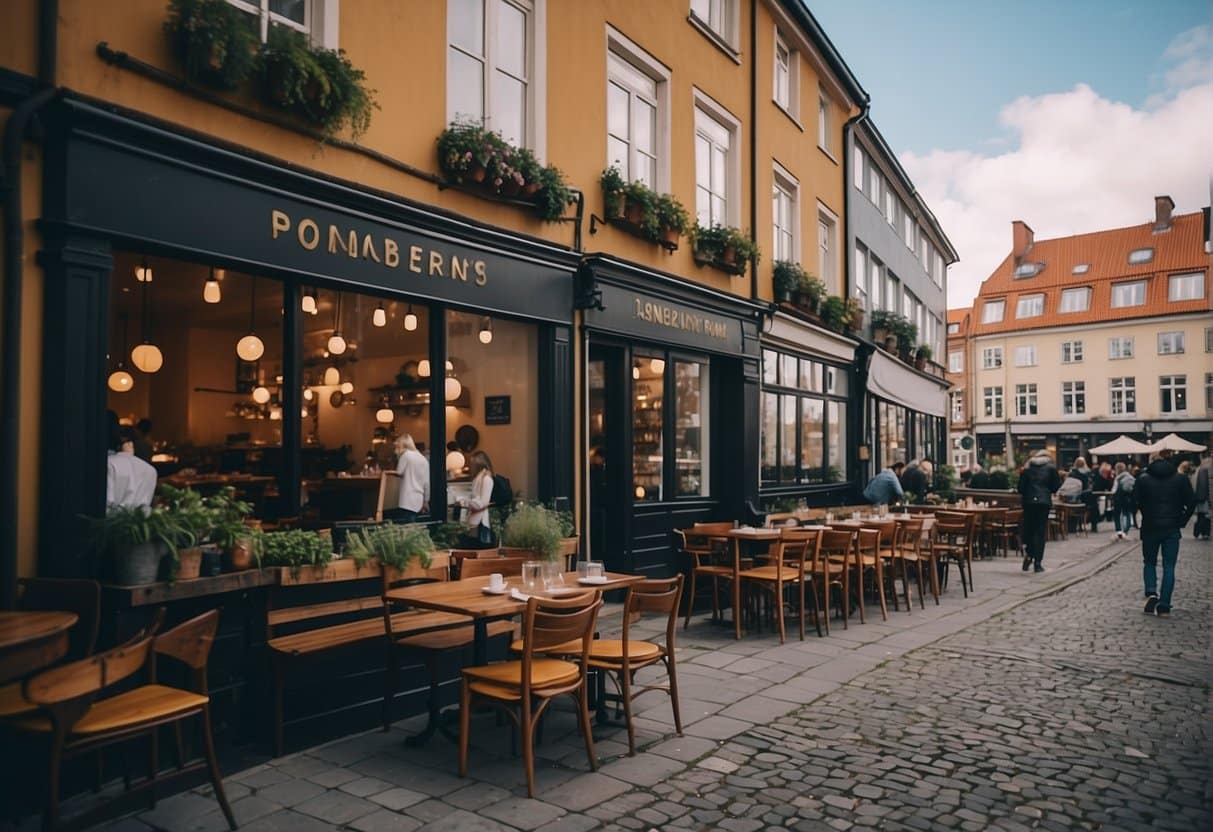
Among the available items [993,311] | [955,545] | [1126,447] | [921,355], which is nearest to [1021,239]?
[993,311]

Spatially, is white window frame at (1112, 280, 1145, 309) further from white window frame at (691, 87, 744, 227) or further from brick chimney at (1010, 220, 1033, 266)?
white window frame at (691, 87, 744, 227)

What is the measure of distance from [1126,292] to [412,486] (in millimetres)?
49780

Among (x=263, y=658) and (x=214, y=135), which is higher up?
(x=214, y=135)

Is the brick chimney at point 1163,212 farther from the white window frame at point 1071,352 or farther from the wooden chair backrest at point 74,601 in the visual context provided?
the wooden chair backrest at point 74,601

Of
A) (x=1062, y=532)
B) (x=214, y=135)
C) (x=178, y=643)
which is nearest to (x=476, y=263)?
(x=214, y=135)

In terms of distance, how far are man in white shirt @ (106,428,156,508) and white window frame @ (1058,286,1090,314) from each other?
5178cm

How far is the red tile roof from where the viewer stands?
4528 centimetres

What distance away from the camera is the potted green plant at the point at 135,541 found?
4676 mm

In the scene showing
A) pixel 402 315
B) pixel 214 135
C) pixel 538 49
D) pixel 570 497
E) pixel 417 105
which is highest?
pixel 538 49

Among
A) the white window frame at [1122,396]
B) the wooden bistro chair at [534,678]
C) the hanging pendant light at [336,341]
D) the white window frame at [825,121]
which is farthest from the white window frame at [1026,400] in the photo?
the wooden bistro chair at [534,678]

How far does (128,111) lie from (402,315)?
4.45 m

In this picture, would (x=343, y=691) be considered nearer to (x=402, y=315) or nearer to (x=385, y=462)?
(x=402, y=315)

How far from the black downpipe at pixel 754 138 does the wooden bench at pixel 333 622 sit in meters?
8.32

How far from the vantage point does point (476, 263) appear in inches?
312
